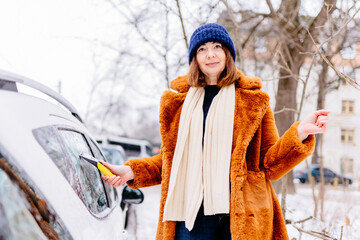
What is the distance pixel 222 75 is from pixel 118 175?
2.75 ft

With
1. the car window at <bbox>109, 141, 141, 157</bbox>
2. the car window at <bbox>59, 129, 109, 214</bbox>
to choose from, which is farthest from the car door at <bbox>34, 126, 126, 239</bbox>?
the car window at <bbox>109, 141, 141, 157</bbox>

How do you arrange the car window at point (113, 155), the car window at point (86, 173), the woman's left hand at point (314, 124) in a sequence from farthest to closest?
the car window at point (113, 155)
the woman's left hand at point (314, 124)
the car window at point (86, 173)

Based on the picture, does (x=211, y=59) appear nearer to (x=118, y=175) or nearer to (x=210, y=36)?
(x=210, y=36)

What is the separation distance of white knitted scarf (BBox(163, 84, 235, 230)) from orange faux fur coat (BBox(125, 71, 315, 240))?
47 mm

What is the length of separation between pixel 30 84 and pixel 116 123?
34.6m

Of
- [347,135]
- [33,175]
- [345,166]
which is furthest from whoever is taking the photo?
[347,135]

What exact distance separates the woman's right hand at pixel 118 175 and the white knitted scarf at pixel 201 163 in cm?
30

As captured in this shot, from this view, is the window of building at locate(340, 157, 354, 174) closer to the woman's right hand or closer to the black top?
the black top

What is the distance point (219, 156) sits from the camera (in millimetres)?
1882

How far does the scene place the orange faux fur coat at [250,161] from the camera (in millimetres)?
1810

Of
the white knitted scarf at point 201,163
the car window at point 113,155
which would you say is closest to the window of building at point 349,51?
the car window at point 113,155

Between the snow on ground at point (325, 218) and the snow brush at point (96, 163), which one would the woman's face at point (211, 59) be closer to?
the snow brush at point (96, 163)

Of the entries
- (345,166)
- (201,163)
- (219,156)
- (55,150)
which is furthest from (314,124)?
(345,166)

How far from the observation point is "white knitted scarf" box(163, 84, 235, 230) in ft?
5.97
